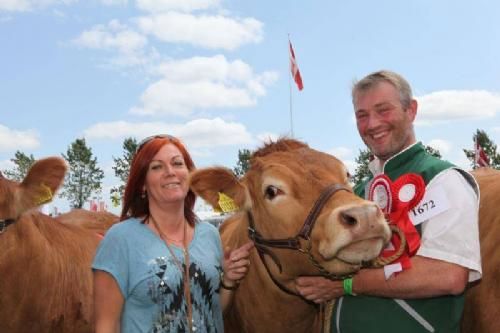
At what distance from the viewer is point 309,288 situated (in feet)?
11.9

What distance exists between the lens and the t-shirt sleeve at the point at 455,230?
3.18 metres

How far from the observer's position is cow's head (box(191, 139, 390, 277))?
9.55ft

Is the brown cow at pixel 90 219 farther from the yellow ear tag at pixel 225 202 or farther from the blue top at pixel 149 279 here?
the blue top at pixel 149 279

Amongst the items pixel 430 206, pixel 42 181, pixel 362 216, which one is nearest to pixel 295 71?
→ pixel 42 181

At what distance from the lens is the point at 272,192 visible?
3.60 metres

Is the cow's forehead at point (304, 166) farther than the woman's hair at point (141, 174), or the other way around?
the woman's hair at point (141, 174)

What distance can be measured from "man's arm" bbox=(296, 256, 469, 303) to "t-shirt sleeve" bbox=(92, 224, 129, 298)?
4.39ft

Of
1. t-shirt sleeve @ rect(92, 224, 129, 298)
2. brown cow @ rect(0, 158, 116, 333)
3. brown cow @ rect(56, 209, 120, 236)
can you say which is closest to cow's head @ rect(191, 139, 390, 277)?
t-shirt sleeve @ rect(92, 224, 129, 298)

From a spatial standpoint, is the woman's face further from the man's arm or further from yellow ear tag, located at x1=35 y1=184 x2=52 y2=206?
yellow ear tag, located at x1=35 y1=184 x2=52 y2=206

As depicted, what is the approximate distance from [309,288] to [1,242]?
9.12 ft

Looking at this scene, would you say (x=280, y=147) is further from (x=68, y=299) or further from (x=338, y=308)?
(x=68, y=299)

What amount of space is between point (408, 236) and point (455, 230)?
254 mm

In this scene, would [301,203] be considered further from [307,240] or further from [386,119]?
[386,119]

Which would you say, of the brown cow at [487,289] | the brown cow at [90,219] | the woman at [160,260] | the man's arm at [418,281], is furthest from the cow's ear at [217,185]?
the brown cow at [90,219]
